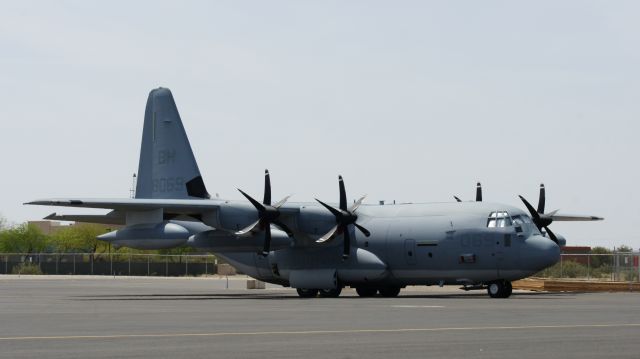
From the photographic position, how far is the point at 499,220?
43.8m

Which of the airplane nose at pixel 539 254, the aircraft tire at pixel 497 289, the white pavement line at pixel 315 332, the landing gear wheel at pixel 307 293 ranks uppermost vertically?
the airplane nose at pixel 539 254

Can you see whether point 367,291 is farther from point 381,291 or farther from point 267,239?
point 267,239

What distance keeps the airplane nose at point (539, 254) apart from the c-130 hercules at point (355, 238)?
0.13 feet

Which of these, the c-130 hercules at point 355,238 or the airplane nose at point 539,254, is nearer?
the airplane nose at point 539,254

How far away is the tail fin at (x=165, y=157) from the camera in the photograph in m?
53.5

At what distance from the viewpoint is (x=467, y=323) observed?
24.1m

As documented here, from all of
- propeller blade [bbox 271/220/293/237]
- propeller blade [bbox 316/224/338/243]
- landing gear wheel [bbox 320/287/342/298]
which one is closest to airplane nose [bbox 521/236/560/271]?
propeller blade [bbox 316/224/338/243]

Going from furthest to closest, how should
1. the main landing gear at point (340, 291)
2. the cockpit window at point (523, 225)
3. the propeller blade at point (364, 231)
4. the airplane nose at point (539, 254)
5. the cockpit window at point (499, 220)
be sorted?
the main landing gear at point (340, 291) < the propeller blade at point (364, 231) < the cockpit window at point (499, 220) < the cockpit window at point (523, 225) < the airplane nose at point (539, 254)

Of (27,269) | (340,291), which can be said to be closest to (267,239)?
(340,291)

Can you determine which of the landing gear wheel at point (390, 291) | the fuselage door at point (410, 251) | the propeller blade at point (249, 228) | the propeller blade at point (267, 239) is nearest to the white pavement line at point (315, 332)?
the fuselage door at point (410, 251)

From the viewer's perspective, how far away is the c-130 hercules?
43.6 m

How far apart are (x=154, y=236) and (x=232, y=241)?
3348 mm

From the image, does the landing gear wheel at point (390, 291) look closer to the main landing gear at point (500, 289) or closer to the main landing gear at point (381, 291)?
the main landing gear at point (381, 291)

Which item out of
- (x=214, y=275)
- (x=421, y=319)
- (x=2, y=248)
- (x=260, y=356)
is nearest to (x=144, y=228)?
(x=421, y=319)
